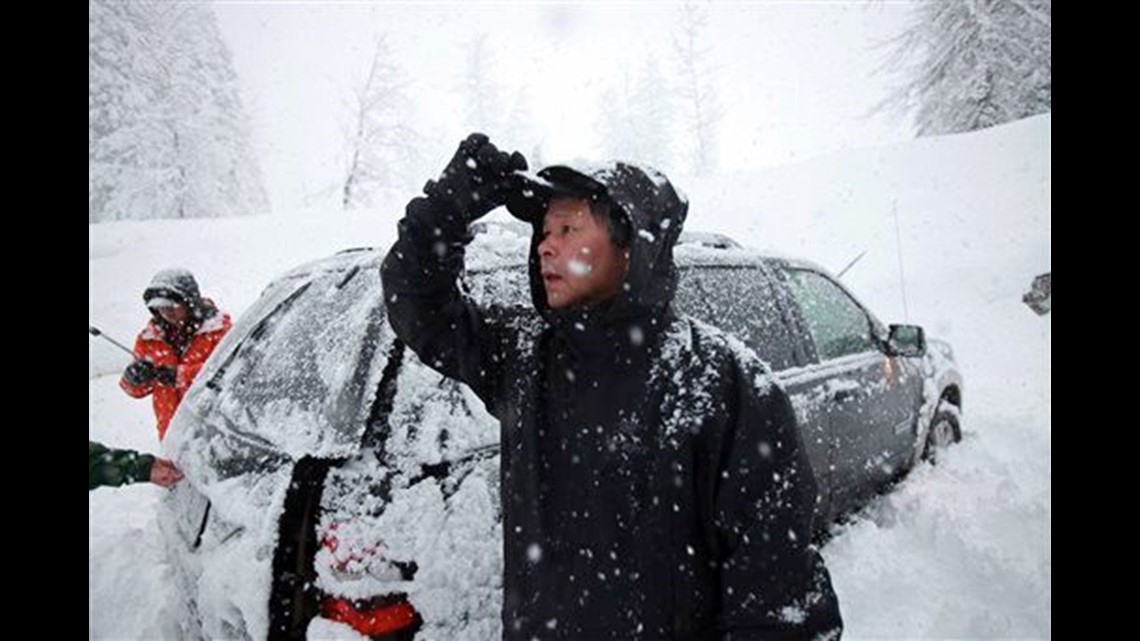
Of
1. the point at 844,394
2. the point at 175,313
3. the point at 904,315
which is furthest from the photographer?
the point at 904,315

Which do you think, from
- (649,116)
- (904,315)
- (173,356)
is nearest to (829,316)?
(173,356)

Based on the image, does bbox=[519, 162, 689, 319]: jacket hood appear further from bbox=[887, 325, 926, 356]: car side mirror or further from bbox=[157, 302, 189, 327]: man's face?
bbox=[157, 302, 189, 327]: man's face

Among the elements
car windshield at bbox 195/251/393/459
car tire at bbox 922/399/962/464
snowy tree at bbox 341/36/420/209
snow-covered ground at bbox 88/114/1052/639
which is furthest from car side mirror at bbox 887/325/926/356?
snowy tree at bbox 341/36/420/209

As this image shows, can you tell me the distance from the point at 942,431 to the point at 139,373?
6587 millimetres

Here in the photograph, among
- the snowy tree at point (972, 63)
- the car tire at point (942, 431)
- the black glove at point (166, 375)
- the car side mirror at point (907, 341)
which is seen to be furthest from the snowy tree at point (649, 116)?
the black glove at point (166, 375)

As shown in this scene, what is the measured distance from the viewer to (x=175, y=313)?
4945 mm

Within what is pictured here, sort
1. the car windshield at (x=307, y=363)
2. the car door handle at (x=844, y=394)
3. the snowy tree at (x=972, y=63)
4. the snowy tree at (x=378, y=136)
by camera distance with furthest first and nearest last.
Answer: the snowy tree at (x=378, y=136), the snowy tree at (x=972, y=63), the car door handle at (x=844, y=394), the car windshield at (x=307, y=363)

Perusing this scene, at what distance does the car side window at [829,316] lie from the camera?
4227 millimetres

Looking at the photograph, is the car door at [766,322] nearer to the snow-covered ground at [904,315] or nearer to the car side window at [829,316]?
the car side window at [829,316]

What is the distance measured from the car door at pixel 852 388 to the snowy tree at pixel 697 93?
1399 inches

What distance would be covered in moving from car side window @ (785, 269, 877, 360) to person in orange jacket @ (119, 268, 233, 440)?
13.8 ft

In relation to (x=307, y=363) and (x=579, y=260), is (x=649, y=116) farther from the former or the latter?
(x=579, y=260)
